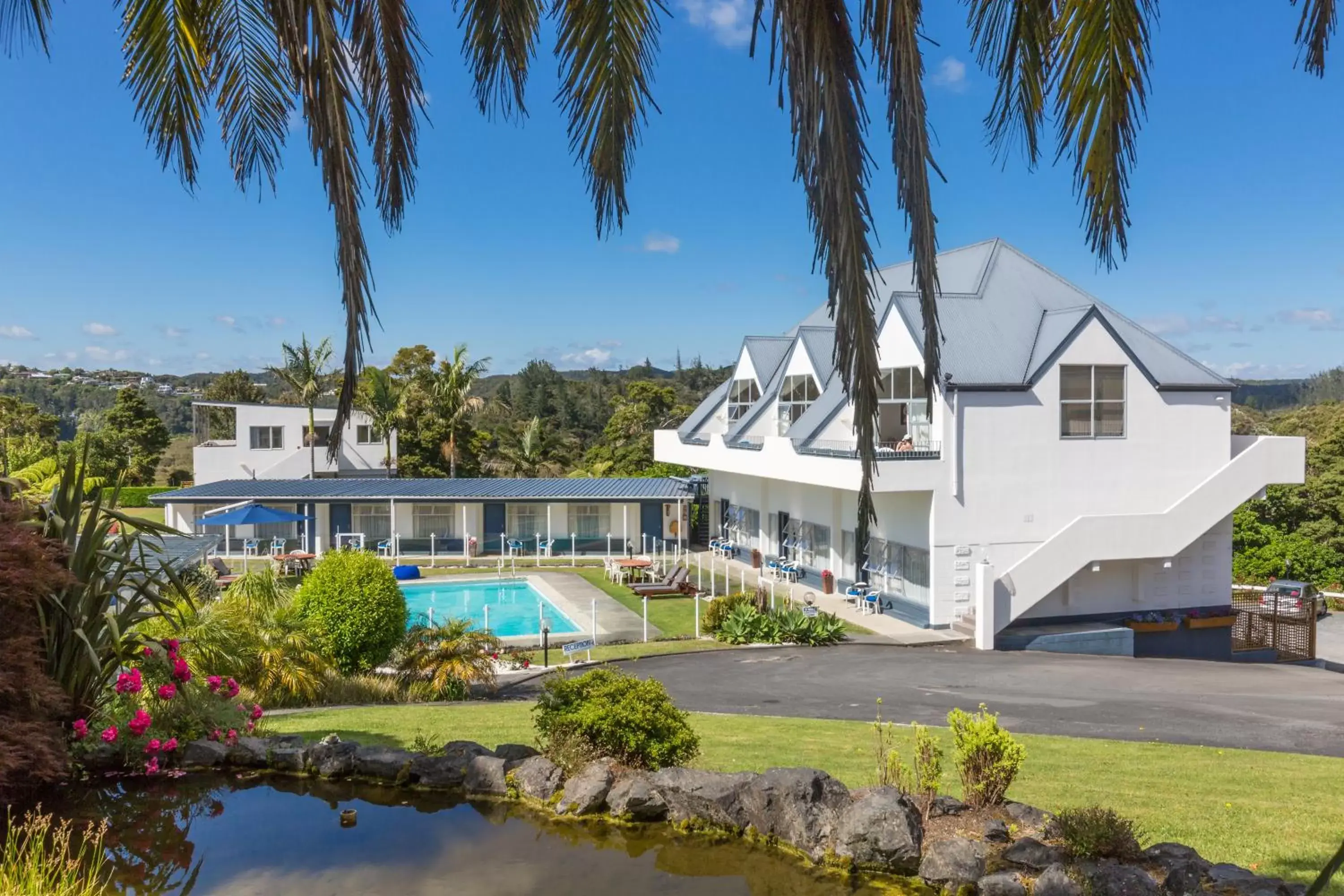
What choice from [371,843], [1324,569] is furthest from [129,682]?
[1324,569]

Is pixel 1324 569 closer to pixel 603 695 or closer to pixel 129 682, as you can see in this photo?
pixel 603 695

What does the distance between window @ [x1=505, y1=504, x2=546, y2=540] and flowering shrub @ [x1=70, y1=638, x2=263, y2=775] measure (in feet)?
86.5

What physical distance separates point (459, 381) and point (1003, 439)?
29161 millimetres

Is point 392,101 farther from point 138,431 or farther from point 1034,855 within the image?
point 138,431

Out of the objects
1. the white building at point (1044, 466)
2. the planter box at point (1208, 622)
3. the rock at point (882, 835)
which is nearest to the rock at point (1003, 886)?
the rock at point (882, 835)

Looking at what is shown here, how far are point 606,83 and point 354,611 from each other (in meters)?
12.5

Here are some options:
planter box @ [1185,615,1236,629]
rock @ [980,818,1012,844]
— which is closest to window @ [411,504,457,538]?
planter box @ [1185,615,1236,629]

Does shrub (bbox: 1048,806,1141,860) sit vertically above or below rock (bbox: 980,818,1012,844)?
above

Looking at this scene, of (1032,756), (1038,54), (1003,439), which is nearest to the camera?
(1038,54)

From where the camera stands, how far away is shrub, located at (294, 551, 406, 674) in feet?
46.2

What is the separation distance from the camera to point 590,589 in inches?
1091

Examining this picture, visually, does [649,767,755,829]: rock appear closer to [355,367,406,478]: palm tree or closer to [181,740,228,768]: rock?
[181,740,228,768]: rock

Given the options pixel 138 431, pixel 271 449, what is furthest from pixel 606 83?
pixel 138 431

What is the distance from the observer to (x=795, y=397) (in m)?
30.6
